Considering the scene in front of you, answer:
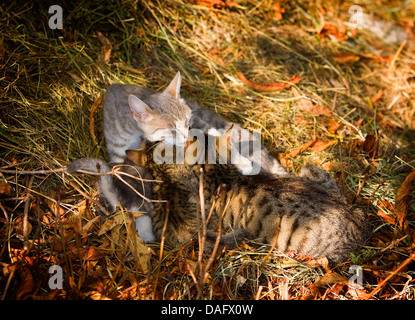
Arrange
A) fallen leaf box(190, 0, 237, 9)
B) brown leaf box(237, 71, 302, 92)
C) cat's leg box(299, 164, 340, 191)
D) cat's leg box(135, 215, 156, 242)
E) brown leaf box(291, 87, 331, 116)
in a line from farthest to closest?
fallen leaf box(190, 0, 237, 9) < brown leaf box(237, 71, 302, 92) < brown leaf box(291, 87, 331, 116) < cat's leg box(299, 164, 340, 191) < cat's leg box(135, 215, 156, 242)

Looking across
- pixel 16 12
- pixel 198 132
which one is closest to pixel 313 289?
pixel 198 132

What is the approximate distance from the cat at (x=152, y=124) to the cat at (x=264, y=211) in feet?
0.89

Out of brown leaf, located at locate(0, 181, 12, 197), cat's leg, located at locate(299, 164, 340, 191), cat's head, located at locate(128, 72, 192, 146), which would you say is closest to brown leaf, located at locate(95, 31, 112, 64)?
cat's head, located at locate(128, 72, 192, 146)

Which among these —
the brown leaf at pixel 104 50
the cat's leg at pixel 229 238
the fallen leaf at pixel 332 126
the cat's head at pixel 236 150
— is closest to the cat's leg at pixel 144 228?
the cat's leg at pixel 229 238

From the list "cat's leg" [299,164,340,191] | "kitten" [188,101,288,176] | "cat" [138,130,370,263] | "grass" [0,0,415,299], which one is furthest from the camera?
"kitten" [188,101,288,176]

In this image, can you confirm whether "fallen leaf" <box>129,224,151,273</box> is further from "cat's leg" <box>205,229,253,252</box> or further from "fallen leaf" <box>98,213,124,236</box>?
"cat's leg" <box>205,229,253,252</box>

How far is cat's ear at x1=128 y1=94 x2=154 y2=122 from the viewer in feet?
9.77

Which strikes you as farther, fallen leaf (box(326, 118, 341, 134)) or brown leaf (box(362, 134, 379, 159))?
fallen leaf (box(326, 118, 341, 134))

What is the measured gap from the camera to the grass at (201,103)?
98.0 inches

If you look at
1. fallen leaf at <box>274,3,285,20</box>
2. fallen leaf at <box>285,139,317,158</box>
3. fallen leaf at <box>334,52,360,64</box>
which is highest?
fallen leaf at <box>274,3,285,20</box>

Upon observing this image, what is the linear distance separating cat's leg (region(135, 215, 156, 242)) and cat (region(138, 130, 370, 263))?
2.7 inches

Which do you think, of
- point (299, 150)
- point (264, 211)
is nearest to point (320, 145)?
point (299, 150)

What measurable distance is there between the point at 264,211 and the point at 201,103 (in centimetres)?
160

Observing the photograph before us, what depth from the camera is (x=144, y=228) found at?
9.69 ft
